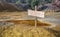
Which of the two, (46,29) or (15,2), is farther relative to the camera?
(15,2)

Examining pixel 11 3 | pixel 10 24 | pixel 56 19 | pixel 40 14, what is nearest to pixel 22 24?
pixel 10 24

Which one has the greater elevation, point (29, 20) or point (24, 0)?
point (24, 0)

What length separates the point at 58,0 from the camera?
220 inches

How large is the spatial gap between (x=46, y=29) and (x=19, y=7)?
1737mm

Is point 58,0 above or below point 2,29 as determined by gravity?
above

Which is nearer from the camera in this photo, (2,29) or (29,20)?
(2,29)

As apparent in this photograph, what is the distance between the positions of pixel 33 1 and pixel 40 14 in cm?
155

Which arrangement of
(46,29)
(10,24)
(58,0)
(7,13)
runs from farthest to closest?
(58,0), (7,13), (10,24), (46,29)

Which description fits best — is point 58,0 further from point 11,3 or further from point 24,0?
point 11,3

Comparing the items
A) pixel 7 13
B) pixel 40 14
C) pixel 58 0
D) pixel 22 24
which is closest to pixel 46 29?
pixel 40 14

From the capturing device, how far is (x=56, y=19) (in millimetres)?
4648

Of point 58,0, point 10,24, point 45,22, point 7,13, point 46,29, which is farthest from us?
point 58,0

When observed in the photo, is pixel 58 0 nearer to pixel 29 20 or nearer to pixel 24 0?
pixel 24 0

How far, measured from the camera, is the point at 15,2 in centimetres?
534
